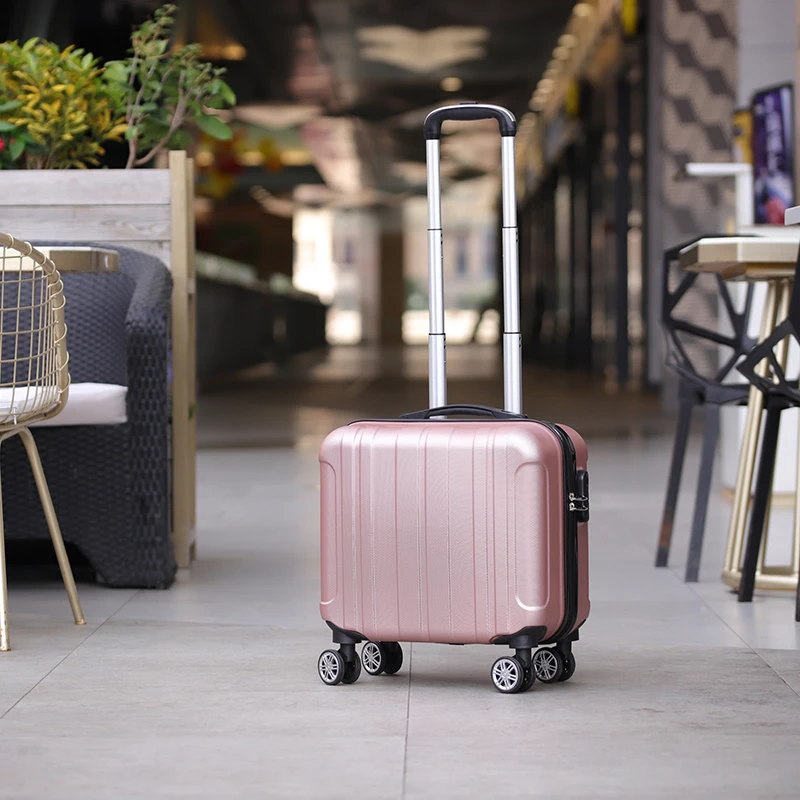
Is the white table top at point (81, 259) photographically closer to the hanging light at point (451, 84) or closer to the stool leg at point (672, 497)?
the stool leg at point (672, 497)

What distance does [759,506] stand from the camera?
3.37 m

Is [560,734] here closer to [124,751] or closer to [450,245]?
[124,751]

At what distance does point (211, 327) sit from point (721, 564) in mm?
10707

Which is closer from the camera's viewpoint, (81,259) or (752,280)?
(81,259)

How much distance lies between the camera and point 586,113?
16.3 m

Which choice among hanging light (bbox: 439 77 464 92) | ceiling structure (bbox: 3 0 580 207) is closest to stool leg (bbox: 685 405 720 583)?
ceiling structure (bbox: 3 0 580 207)

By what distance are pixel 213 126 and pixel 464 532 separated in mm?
1969

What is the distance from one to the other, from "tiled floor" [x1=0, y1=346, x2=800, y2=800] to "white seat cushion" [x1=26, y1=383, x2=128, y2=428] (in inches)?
16.0

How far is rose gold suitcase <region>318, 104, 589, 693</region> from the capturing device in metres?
2.38

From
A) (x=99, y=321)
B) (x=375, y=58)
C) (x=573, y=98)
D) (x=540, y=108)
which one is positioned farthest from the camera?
(x=540, y=108)

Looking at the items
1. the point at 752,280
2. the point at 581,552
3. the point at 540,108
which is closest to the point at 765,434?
the point at 752,280

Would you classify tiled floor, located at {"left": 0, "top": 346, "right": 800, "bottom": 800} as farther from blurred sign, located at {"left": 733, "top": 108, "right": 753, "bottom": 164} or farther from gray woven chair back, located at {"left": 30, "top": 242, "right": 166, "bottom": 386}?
blurred sign, located at {"left": 733, "top": 108, "right": 753, "bottom": 164}

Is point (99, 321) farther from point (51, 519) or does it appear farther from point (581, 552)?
point (581, 552)

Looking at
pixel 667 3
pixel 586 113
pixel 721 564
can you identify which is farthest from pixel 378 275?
pixel 721 564
